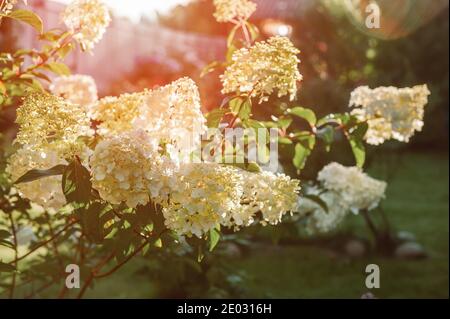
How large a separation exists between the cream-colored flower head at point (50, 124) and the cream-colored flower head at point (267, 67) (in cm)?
50

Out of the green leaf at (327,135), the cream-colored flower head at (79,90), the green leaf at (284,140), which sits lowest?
the green leaf at (284,140)

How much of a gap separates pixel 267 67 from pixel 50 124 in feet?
2.14

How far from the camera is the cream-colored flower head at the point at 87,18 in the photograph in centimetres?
244

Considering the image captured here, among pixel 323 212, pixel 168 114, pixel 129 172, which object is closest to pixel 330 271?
pixel 323 212

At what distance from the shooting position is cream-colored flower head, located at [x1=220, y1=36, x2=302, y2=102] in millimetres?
2016

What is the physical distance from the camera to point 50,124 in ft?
6.07

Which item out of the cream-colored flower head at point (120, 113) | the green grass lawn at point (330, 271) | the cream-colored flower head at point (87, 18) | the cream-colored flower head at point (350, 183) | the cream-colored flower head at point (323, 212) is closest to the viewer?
the cream-colored flower head at point (120, 113)

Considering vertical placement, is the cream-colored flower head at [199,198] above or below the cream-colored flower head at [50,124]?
below

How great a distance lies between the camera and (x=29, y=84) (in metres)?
2.54

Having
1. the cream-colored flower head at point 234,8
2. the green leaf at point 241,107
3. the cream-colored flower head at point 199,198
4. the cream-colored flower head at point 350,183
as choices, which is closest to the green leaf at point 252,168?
the green leaf at point 241,107

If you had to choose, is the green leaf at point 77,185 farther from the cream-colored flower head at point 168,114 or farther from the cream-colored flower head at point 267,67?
the cream-colored flower head at point 267,67

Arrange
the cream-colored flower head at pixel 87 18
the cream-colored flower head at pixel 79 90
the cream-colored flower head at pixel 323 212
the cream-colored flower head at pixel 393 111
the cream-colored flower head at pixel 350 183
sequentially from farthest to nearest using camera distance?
the cream-colored flower head at pixel 323 212 → the cream-colored flower head at pixel 350 183 → the cream-colored flower head at pixel 79 90 → the cream-colored flower head at pixel 393 111 → the cream-colored flower head at pixel 87 18

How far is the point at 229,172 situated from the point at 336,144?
4.23 meters

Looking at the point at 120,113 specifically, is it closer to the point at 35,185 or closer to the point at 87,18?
the point at 35,185
